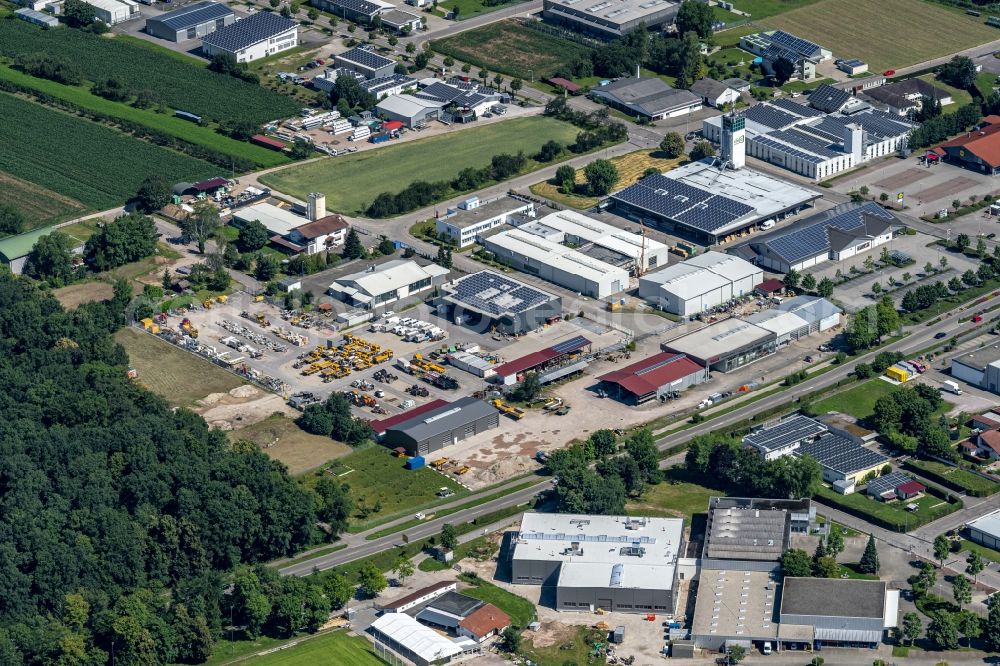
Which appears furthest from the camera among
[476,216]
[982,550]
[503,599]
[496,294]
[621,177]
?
[621,177]

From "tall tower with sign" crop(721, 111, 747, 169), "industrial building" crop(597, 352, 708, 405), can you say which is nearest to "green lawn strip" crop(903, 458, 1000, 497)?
"industrial building" crop(597, 352, 708, 405)

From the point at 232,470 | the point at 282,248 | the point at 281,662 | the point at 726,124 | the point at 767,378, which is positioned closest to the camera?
the point at 281,662

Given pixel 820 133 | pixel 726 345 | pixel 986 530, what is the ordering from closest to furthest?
pixel 986 530
pixel 726 345
pixel 820 133

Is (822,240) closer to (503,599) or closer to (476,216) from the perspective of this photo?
(476,216)

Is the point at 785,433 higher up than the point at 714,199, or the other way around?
the point at 714,199

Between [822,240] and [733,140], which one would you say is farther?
[733,140]

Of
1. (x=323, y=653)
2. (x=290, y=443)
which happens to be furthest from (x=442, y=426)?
(x=323, y=653)

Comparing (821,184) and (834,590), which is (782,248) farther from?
(834,590)

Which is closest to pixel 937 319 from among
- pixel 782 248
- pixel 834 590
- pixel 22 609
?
pixel 782 248
